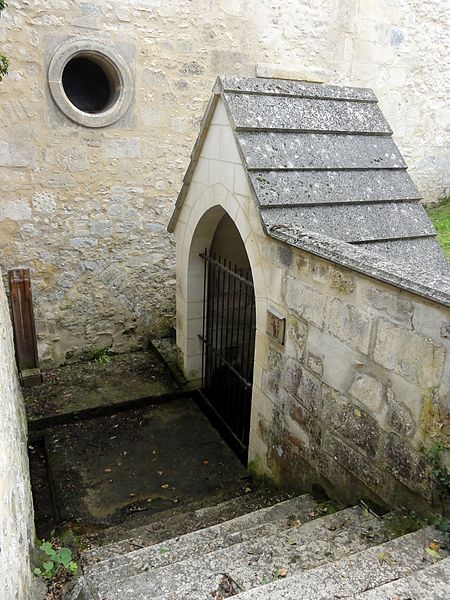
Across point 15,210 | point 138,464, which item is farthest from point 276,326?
point 15,210

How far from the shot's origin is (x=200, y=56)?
5543mm

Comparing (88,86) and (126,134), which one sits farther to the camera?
(88,86)

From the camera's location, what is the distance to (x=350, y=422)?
2.70 m

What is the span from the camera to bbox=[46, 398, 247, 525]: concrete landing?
12.7ft

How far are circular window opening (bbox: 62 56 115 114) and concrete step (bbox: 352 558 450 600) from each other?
514 centimetres

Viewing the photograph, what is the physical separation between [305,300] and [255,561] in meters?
1.45

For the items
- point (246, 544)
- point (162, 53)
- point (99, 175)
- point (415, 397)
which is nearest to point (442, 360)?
point (415, 397)

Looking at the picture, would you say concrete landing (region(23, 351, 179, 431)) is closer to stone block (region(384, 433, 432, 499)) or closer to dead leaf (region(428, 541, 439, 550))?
stone block (region(384, 433, 432, 499))

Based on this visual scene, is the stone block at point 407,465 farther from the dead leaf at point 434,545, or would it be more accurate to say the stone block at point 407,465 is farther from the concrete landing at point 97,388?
the concrete landing at point 97,388

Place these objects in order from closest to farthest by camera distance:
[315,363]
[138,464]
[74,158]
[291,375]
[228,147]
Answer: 1. [315,363]
2. [291,375]
3. [228,147]
4. [138,464]
5. [74,158]

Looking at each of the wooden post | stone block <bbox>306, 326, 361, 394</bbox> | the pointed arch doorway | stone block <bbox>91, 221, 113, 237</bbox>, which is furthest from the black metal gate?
the wooden post

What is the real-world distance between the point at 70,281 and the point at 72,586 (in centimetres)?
380

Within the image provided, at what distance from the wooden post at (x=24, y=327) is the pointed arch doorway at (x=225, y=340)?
6.20 feet

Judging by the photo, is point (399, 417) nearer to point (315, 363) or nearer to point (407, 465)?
point (407, 465)
